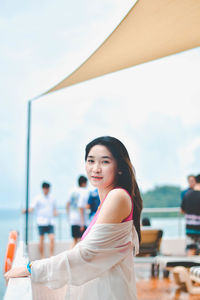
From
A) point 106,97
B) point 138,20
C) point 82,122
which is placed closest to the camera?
point 138,20

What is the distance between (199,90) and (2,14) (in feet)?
104

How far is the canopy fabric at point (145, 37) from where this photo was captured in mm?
2615

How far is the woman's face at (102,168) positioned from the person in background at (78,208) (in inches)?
184

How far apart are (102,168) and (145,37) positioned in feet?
6.54

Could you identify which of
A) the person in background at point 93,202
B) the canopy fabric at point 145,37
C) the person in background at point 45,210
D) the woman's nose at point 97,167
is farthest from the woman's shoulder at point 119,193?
the person in background at point 45,210

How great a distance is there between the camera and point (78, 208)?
6.16 meters

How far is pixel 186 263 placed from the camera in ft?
16.3

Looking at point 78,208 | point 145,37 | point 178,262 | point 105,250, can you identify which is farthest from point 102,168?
point 78,208

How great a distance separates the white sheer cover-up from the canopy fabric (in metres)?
1.68

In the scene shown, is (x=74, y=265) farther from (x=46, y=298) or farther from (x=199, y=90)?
(x=199, y=90)

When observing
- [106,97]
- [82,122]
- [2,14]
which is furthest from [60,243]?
[106,97]

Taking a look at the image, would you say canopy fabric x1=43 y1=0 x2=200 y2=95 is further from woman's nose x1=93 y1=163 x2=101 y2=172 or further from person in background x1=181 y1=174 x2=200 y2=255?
person in background x1=181 y1=174 x2=200 y2=255


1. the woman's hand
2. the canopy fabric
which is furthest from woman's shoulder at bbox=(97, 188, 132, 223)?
the canopy fabric

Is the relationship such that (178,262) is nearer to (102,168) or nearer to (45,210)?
(45,210)
